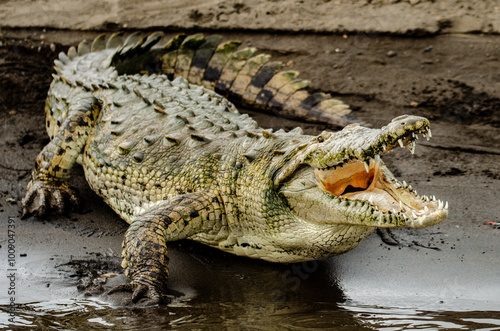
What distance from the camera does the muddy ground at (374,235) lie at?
3561 mm

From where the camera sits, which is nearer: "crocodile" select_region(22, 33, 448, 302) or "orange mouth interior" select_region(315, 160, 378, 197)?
"crocodile" select_region(22, 33, 448, 302)

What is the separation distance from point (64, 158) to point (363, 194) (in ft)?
9.08

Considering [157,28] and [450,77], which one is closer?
[450,77]

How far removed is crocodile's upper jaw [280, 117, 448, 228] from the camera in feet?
9.63

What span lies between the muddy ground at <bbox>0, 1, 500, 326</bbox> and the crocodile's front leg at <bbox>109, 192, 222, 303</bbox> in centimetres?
13

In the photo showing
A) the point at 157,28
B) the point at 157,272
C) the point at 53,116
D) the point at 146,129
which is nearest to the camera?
the point at 157,272

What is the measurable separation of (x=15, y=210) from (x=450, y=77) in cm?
479

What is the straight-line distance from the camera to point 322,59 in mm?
7246

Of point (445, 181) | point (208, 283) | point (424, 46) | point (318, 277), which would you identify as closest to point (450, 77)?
point (424, 46)

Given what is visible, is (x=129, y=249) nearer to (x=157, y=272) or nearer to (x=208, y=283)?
(x=157, y=272)

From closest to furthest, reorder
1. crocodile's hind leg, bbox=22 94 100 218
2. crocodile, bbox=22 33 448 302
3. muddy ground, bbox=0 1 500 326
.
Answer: crocodile, bbox=22 33 448 302, muddy ground, bbox=0 1 500 326, crocodile's hind leg, bbox=22 94 100 218

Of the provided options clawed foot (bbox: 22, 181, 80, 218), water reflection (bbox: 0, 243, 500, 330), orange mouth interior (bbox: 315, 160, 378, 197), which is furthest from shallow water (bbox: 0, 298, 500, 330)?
clawed foot (bbox: 22, 181, 80, 218)

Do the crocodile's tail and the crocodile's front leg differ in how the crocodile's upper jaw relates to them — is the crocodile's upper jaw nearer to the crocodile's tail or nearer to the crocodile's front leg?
the crocodile's front leg

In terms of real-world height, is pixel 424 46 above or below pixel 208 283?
above
